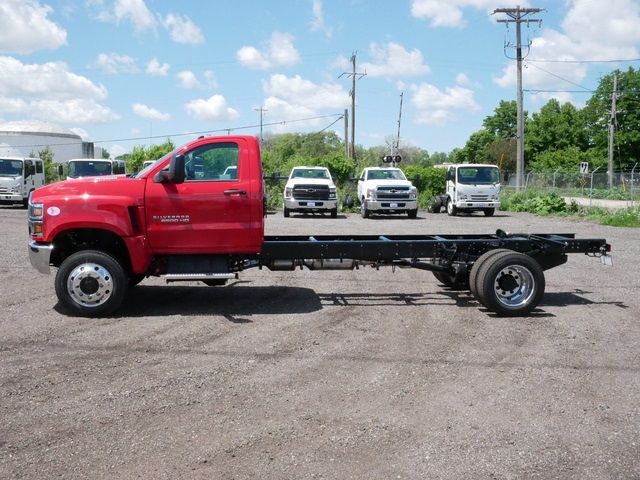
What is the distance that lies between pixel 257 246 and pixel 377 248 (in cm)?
158

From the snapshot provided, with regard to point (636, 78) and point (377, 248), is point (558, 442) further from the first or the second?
point (636, 78)

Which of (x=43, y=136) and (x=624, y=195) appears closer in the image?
(x=624, y=195)

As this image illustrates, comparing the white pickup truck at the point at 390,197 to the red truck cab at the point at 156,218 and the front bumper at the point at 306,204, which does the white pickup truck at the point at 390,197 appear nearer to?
the front bumper at the point at 306,204

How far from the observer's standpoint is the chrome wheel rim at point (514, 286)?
8.81 metres

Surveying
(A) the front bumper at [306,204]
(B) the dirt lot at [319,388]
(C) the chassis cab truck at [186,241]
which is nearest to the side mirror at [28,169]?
(A) the front bumper at [306,204]

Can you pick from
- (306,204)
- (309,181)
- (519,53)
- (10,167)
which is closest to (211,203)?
(306,204)

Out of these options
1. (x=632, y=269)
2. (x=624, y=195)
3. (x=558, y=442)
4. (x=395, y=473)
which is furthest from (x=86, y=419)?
(x=624, y=195)

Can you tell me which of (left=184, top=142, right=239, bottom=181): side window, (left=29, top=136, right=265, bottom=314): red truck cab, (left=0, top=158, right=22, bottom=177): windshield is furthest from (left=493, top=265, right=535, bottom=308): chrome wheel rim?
(left=0, top=158, right=22, bottom=177): windshield

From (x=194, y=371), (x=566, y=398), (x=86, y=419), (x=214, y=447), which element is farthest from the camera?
(x=194, y=371)

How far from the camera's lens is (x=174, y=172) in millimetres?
8438

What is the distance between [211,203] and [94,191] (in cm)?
139

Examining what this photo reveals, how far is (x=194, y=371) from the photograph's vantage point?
6.34m

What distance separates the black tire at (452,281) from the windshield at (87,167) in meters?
25.4

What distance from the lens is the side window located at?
8.70 m
